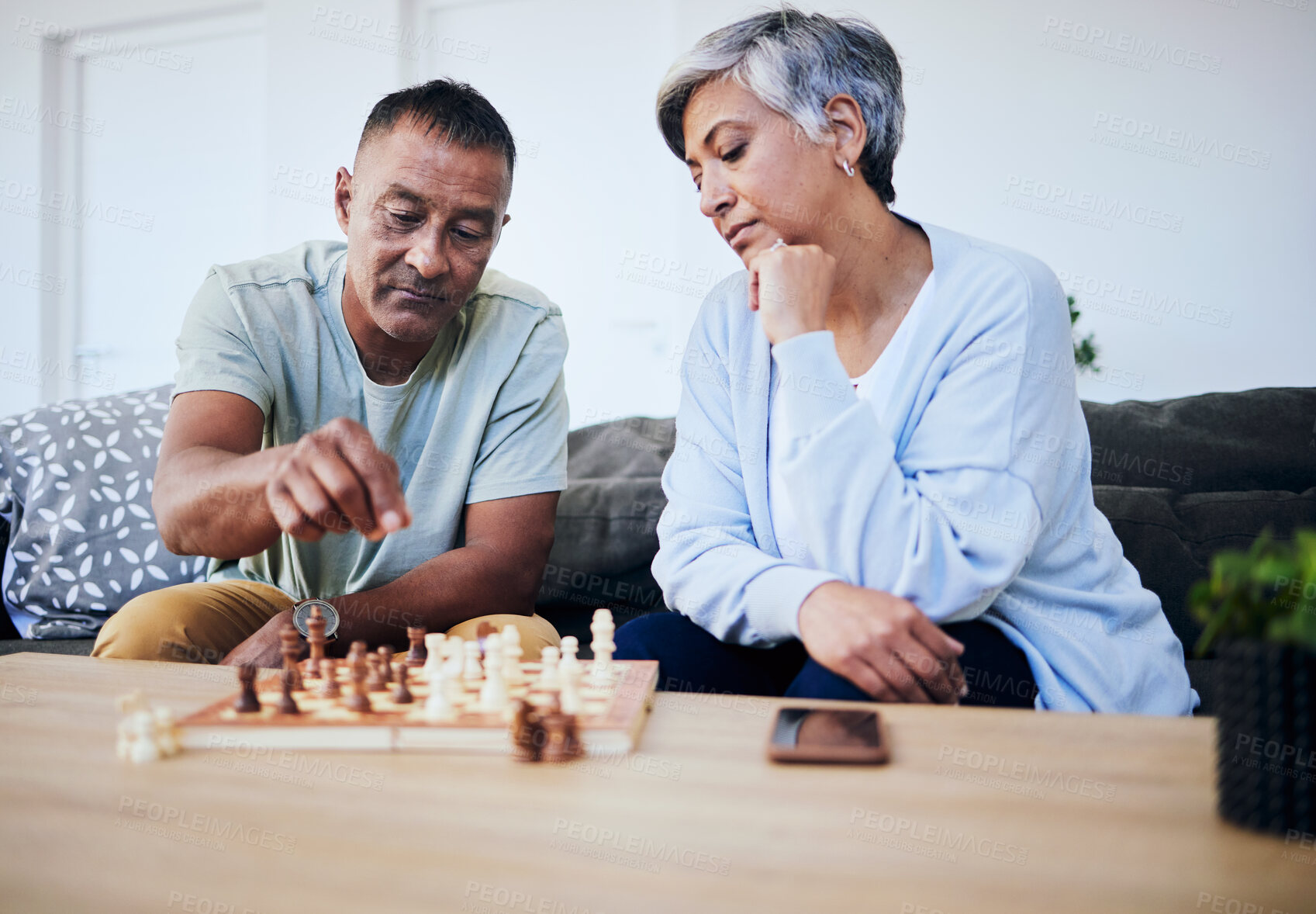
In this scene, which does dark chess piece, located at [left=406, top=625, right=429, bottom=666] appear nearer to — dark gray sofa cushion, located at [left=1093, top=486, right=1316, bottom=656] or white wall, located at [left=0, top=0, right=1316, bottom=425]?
dark gray sofa cushion, located at [left=1093, top=486, right=1316, bottom=656]

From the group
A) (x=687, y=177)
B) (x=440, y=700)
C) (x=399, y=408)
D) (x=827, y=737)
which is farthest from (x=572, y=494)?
(x=687, y=177)

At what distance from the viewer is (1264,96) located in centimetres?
340

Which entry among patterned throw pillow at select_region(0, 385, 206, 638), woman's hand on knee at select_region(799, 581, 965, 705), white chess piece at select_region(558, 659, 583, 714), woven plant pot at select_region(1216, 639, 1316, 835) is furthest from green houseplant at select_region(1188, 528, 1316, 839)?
patterned throw pillow at select_region(0, 385, 206, 638)

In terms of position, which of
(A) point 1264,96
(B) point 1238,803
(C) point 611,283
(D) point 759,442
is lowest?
(B) point 1238,803

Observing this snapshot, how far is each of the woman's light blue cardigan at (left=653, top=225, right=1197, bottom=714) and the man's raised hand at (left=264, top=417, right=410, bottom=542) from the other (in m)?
0.42

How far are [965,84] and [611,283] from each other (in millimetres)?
1588

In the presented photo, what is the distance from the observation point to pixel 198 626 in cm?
153

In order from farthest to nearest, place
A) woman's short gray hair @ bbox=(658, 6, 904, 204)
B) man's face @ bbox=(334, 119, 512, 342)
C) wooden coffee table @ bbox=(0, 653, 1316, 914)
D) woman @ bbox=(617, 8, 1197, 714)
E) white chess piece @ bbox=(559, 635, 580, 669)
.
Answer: man's face @ bbox=(334, 119, 512, 342), woman's short gray hair @ bbox=(658, 6, 904, 204), woman @ bbox=(617, 8, 1197, 714), white chess piece @ bbox=(559, 635, 580, 669), wooden coffee table @ bbox=(0, 653, 1316, 914)

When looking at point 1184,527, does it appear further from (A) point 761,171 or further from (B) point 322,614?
(B) point 322,614

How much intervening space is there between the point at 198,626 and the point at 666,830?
1107 millimetres

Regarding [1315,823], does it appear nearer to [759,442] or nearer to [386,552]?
[759,442]

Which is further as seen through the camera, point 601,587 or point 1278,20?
point 1278,20

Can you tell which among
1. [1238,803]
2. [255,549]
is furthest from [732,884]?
[255,549]

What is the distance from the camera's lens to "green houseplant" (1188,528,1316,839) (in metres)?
0.62
